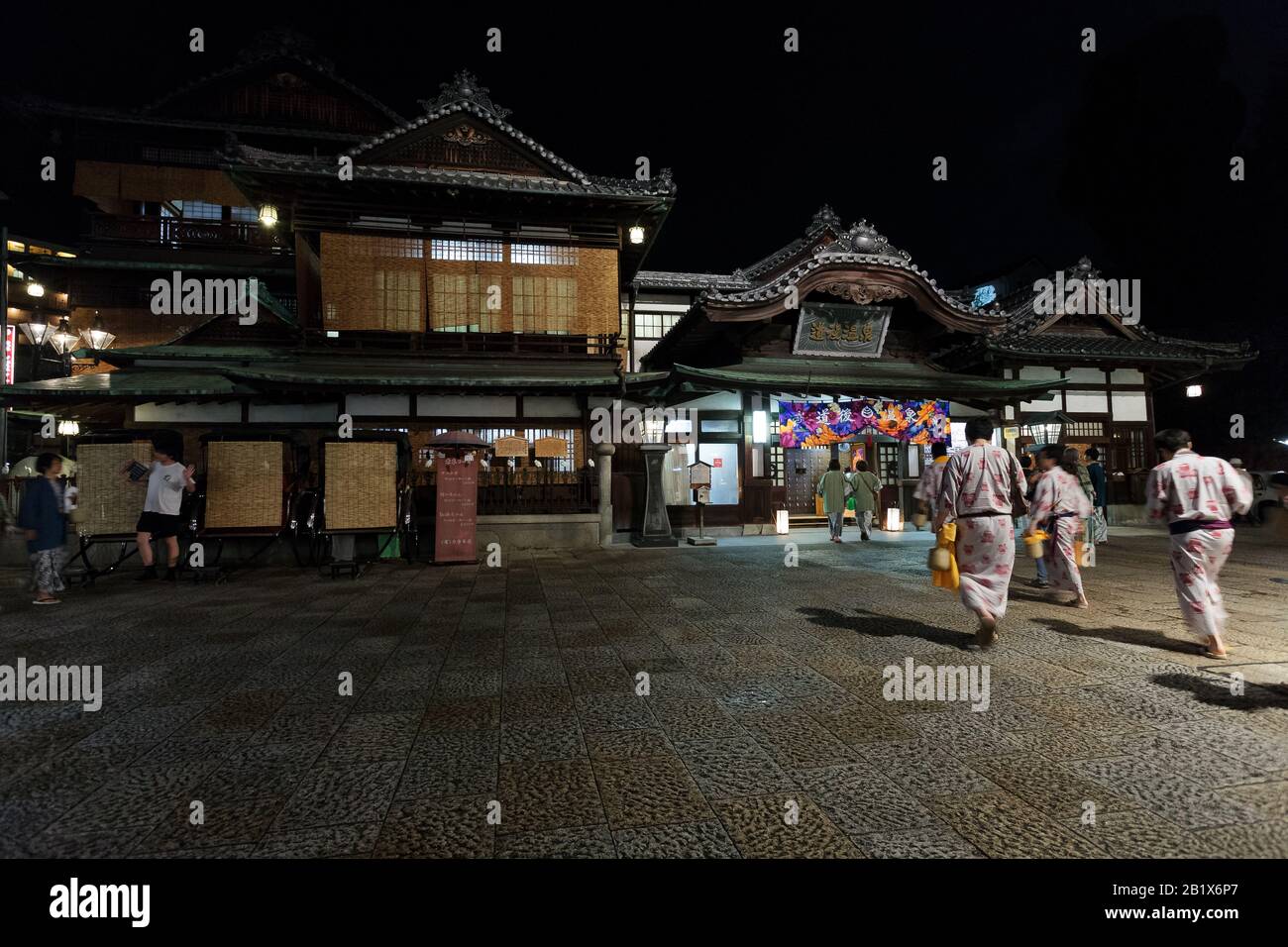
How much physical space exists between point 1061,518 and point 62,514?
512 inches

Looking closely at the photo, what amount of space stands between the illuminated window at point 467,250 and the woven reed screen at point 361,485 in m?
7.26

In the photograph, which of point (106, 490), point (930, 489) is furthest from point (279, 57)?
point (930, 489)

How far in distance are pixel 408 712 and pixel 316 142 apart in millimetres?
25938

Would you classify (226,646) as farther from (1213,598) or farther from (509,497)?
(1213,598)

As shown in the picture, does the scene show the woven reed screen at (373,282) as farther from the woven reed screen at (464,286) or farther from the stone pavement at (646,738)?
the stone pavement at (646,738)

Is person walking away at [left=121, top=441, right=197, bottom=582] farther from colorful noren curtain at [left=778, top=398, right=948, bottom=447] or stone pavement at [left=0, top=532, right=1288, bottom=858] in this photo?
colorful noren curtain at [left=778, top=398, right=948, bottom=447]

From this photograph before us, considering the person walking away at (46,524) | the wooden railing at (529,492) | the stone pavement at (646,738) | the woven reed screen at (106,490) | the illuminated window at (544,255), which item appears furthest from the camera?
the illuminated window at (544,255)

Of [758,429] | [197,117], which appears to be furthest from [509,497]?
[197,117]

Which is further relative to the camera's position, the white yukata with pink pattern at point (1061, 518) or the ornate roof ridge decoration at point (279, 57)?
the ornate roof ridge decoration at point (279, 57)

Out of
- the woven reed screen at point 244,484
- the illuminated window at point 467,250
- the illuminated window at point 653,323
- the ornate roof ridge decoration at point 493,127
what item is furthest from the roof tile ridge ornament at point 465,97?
the woven reed screen at point 244,484

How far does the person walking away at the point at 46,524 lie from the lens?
7305 mm

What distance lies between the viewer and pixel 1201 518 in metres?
4.89

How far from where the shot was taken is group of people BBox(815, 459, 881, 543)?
547 inches

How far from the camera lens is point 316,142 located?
2203cm
